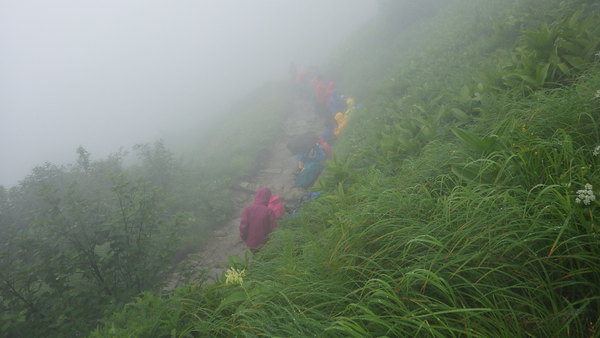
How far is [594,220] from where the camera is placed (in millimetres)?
1524

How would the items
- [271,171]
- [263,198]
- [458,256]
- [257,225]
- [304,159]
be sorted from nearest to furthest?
1. [458,256]
2. [257,225]
3. [263,198]
4. [304,159]
5. [271,171]

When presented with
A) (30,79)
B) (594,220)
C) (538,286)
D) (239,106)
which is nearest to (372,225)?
(538,286)

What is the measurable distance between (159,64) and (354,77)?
55063 mm

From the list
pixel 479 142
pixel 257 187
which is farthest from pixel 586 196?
pixel 257 187

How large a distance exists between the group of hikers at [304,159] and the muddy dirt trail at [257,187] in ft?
1.37

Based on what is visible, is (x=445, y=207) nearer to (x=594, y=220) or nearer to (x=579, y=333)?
(x=594, y=220)

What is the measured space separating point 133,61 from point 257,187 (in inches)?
2540

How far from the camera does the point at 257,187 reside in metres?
11.0

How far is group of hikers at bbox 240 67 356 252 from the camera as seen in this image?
6.05m

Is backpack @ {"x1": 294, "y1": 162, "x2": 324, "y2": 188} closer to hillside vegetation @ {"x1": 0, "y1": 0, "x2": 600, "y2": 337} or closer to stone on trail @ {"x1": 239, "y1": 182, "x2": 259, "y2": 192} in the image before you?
stone on trail @ {"x1": 239, "y1": 182, "x2": 259, "y2": 192}

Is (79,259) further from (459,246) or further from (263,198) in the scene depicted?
(459,246)

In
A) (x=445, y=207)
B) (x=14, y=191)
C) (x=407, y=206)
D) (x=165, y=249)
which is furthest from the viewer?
(x=14, y=191)

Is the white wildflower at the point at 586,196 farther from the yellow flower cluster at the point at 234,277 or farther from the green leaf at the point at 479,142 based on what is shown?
the yellow flower cluster at the point at 234,277

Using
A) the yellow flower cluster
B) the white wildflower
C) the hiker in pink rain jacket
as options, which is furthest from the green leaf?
the hiker in pink rain jacket
